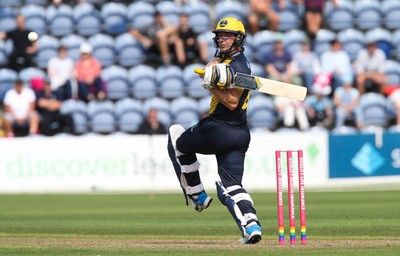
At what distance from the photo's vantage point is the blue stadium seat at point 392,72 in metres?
22.7

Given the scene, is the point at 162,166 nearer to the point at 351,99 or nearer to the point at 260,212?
the point at 351,99

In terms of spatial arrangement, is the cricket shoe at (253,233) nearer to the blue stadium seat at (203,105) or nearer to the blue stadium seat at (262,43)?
the blue stadium seat at (203,105)

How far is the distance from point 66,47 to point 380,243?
13693 mm

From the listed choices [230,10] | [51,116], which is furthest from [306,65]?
[51,116]

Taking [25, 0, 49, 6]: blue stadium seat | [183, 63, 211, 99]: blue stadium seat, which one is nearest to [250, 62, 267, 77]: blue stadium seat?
[183, 63, 211, 99]: blue stadium seat

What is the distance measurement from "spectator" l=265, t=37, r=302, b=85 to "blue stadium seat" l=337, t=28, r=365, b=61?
1.54 metres

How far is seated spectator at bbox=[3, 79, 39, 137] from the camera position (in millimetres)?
20906

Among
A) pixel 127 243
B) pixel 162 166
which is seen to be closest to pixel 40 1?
pixel 162 166

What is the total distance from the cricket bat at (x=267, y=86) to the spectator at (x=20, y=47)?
13.6m

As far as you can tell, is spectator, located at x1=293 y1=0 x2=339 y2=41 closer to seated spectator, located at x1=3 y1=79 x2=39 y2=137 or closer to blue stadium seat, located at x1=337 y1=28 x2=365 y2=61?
blue stadium seat, located at x1=337 y1=28 x2=365 y2=61

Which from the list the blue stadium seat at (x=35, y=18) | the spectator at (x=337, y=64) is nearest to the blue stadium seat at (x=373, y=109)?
the spectator at (x=337, y=64)

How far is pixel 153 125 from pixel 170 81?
1.87 metres

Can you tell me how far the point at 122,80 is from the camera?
22250mm

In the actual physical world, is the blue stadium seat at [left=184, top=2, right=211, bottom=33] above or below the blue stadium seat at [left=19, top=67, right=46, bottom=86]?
above
